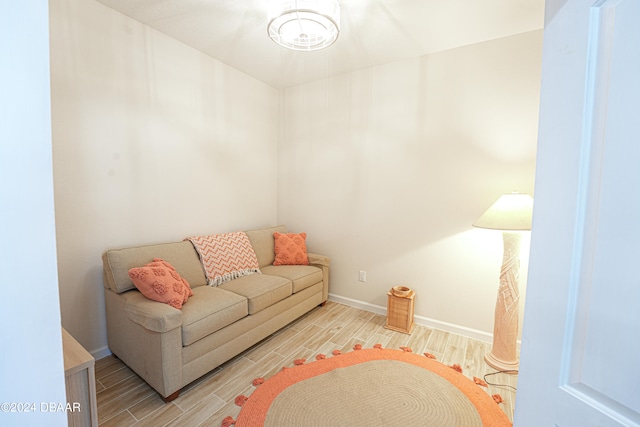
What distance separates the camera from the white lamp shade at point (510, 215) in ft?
6.30

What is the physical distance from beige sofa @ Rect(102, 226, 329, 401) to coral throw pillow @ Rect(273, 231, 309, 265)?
33 cm

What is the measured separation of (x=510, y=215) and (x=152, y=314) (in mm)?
2551

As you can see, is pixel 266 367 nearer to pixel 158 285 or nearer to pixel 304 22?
pixel 158 285

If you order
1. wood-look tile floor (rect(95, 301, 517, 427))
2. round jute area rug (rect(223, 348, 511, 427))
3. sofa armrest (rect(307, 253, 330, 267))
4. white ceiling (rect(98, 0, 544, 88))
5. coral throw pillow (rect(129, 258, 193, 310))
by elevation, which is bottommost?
wood-look tile floor (rect(95, 301, 517, 427))

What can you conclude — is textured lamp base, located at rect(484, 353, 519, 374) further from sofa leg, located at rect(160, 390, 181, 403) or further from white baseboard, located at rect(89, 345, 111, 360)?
white baseboard, located at rect(89, 345, 111, 360)

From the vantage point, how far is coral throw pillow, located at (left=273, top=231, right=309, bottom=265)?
317 centimetres

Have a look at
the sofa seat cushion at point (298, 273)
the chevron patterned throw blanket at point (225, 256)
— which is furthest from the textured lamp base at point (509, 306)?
the chevron patterned throw blanket at point (225, 256)

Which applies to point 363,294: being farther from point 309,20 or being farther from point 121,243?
point 309,20

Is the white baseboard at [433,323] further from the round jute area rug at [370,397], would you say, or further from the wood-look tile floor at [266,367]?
the round jute area rug at [370,397]

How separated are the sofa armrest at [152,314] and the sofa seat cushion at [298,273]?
1.18 metres

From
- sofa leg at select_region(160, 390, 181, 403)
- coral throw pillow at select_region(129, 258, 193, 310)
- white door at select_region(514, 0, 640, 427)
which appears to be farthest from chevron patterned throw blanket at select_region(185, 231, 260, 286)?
white door at select_region(514, 0, 640, 427)

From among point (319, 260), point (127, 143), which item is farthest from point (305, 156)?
point (127, 143)

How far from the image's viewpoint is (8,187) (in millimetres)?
686

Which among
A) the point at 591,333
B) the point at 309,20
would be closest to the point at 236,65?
the point at 309,20
